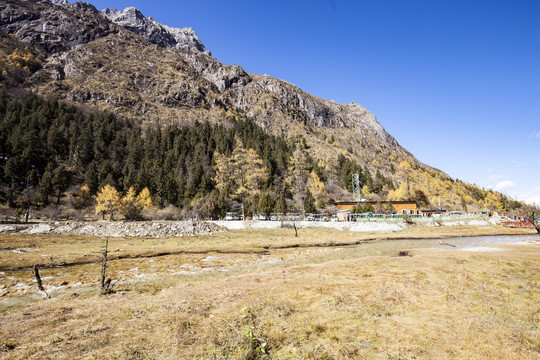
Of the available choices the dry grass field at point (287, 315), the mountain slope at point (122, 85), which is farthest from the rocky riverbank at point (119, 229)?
the mountain slope at point (122, 85)

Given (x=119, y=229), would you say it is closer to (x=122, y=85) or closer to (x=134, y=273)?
(x=134, y=273)

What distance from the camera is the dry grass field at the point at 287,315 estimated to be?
489 cm

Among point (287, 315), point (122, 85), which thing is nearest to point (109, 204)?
point (287, 315)

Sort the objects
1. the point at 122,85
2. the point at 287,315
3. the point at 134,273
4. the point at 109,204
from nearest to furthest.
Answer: the point at 287,315
the point at 134,273
the point at 109,204
the point at 122,85

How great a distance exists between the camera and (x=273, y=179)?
85.5 metres

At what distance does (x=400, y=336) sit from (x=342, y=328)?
1.23 m

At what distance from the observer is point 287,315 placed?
266 inches

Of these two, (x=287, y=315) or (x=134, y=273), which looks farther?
(x=134, y=273)

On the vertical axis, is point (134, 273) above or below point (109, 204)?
below

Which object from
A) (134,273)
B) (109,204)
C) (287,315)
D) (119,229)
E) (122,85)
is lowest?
(119,229)

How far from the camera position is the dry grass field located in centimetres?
489

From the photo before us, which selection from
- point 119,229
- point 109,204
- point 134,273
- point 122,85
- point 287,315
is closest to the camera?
point 287,315

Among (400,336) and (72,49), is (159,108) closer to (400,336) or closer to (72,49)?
(72,49)

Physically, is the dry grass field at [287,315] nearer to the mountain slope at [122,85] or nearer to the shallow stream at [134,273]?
the shallow stream at [134,273]
